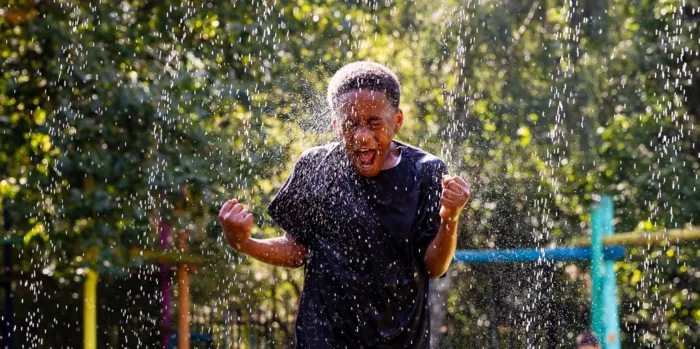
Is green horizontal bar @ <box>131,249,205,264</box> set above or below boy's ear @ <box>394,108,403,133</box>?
above

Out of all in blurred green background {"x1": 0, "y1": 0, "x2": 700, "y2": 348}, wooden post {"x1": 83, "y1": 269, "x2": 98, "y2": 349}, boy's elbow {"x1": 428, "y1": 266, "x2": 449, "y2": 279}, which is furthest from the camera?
wooden post {"x1": 83, "y1": 269, "x2": 98, "y2": 349}

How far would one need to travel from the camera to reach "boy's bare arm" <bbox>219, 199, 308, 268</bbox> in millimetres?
2807

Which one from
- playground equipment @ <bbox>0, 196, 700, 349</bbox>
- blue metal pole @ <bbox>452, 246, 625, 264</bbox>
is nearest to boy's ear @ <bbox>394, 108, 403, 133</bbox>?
playground equipment @ <bbox>0, 196, 700, 349</bbox>

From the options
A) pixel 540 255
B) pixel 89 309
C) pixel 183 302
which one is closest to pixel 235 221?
pixel 540 255

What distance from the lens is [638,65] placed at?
9.73 metres

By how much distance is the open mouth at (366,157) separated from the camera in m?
2.91

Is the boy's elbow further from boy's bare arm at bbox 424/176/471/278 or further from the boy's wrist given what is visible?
the boy's wrist

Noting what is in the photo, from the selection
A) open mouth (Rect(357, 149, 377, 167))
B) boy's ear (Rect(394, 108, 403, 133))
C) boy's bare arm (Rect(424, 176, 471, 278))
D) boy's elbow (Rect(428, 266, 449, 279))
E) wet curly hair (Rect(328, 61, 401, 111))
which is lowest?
boy's elbow (Rect(428, 266, 449, 279))

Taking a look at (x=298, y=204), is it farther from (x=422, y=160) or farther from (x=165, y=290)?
(x=165, y=290)

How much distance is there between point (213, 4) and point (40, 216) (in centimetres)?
211

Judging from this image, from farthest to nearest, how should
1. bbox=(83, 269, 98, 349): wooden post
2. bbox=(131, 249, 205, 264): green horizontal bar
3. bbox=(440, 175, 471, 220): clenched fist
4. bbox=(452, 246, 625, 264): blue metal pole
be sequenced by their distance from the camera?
1. bbox=(83, 269, 98, 349): wooden post
2. bbox=(131, 249, 205, 264): green horizontal bar
3. bbox=(452, 246, 625, 264): blue metal pole
4. bbox=(440, 175, 471, 220): clenched fist

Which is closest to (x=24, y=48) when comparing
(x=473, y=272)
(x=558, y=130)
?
(x=473, y=272)

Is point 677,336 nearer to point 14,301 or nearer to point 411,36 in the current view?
point 411,36

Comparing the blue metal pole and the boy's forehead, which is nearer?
the boy's forehead
